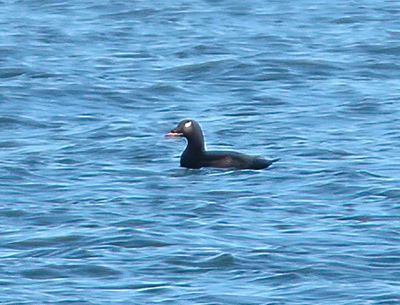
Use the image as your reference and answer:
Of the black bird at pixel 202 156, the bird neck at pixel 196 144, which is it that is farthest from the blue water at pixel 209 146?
the bird neck at pixel 196 144

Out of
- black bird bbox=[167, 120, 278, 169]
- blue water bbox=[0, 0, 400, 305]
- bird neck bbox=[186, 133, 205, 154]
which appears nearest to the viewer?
blue water bbox=[0, 0, 400, 305]

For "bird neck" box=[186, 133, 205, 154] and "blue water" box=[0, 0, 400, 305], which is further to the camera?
"bird neck" box=[186, 133, 205, 154]

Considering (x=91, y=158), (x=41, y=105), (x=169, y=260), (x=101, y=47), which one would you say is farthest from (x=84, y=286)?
(x=101, y=47)

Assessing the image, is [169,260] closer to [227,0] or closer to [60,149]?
[60,149]

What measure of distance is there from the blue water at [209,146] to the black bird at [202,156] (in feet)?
0.40

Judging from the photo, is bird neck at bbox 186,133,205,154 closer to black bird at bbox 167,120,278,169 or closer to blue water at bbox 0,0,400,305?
black bird at bbox 167,120,278,169

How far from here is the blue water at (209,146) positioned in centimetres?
1325

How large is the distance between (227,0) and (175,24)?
275cm

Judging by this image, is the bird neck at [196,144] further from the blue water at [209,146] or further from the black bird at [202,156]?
the blue water at [209,146]

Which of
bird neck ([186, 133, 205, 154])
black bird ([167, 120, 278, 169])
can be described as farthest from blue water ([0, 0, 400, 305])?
bird neck ([186, 133, 205, 154])

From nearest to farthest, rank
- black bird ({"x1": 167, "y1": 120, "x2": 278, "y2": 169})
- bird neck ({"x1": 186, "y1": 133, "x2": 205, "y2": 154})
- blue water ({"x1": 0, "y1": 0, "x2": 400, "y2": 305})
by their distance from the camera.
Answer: blue water ({"x1": 0, "y1": 0, "x2": 400, "y2": 305})
black bird ({"x1": 167, "y1": 120, "x2": 278, "y2": 169})
bird neck ({"x1": 186, "y1": 133, "x2": 205, "y2": 154})

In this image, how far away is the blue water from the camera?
13.2 meters

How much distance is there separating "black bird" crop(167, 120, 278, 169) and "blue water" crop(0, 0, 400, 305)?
0.12 metres

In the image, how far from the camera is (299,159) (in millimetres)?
18141
